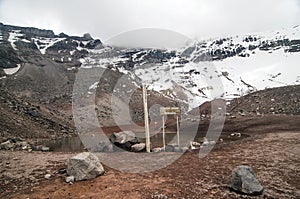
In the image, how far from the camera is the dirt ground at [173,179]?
36.6ft

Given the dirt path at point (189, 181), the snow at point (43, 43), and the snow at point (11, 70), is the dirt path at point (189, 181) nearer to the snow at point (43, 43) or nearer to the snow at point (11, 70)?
the snow at point (11, 70)

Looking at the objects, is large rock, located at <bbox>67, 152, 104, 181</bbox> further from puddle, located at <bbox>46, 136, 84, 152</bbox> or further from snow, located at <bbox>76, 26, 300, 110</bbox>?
snow, located at <bbox>76, 26, 300, 110</bbox>

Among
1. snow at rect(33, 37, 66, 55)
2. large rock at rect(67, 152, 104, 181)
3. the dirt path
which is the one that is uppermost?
snow at rect(33, 37, 66, 55)

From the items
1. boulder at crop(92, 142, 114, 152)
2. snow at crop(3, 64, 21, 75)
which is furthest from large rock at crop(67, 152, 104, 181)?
snow at crop(3, 64, 21, 75)

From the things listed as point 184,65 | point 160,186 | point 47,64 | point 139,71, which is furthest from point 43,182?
point 184,65

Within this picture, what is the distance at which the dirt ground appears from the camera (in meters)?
11.1

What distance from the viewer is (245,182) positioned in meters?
10.8

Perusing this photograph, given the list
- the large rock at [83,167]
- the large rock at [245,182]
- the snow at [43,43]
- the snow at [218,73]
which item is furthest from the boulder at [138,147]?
the snow at [43,43]

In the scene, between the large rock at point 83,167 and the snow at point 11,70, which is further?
the snow at point 11,70

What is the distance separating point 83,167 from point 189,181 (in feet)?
14.4

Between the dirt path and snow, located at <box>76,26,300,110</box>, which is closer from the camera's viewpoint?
the dirt path

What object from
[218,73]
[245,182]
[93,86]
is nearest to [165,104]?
[93,86]

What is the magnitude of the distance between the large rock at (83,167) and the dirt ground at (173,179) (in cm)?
30

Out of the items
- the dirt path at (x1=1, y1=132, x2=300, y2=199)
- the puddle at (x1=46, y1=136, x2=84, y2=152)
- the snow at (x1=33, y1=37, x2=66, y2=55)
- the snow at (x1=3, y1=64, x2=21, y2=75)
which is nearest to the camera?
the dirt path at (x1=1, y1=132, x2=300, y2=199)
